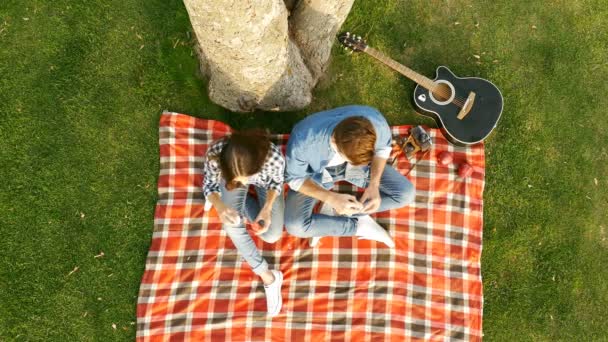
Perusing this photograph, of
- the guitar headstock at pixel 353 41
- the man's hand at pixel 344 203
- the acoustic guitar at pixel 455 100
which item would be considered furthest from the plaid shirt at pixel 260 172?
the acoustic guitar at pixel 455 100

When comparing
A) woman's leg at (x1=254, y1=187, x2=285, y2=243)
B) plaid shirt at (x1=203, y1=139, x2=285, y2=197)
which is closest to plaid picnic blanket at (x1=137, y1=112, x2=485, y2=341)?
woman's leg at (x1=254, y1=187, x2=285, y2=243)

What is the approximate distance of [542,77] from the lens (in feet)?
15.8

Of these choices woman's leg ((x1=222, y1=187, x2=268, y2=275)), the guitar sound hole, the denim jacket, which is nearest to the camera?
the denim jacket

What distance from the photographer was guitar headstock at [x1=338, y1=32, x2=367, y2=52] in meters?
4.46

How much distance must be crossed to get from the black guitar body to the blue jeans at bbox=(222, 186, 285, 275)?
1941mm

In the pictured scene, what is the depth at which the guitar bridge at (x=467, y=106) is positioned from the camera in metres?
4.43

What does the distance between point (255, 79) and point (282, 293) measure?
222 centimetres

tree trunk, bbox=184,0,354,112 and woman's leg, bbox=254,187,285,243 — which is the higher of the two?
tree trunk, bbox=184,0,354,112

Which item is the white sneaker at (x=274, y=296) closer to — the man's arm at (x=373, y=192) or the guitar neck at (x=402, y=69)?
the man's arm at (x=373, y=192)

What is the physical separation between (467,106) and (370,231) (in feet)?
5.73

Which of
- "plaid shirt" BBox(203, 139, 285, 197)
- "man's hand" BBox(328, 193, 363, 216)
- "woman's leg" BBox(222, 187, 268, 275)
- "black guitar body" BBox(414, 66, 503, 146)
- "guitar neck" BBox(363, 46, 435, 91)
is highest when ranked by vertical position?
"guitar neck" BBox(363, 46, 435, 91)

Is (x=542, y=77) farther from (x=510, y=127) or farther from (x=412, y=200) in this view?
(x=412, y=200)

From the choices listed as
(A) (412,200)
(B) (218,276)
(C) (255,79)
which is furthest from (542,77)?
(B) (218,276)

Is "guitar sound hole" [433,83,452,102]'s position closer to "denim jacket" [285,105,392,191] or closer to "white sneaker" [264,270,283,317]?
"denim jacket" [285,105,392,191]
